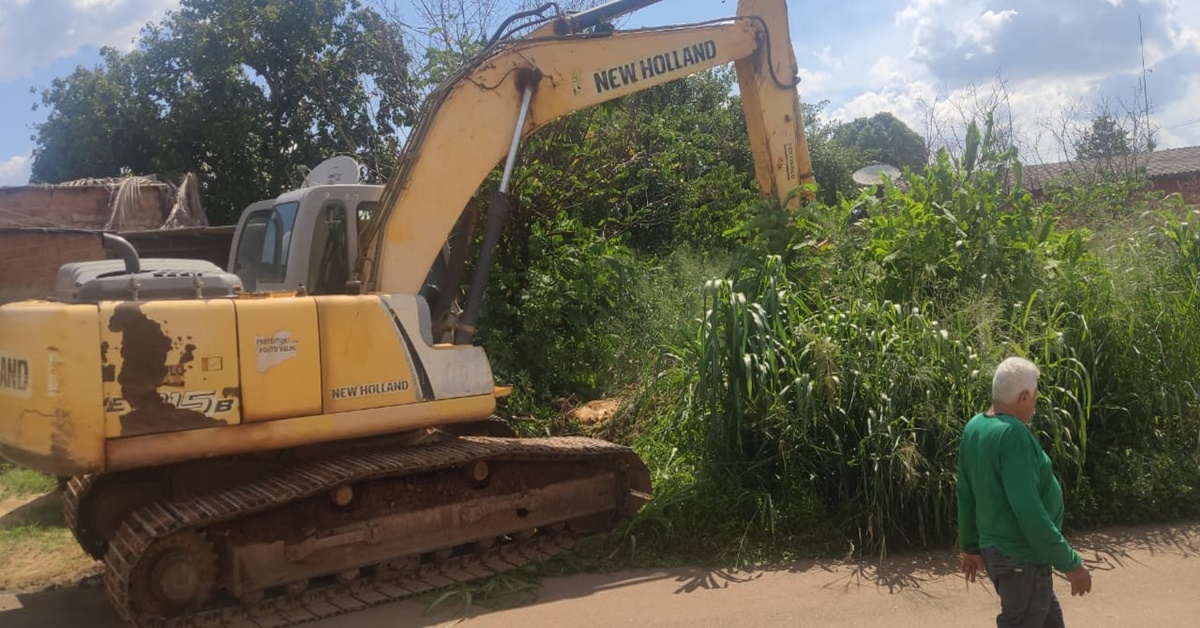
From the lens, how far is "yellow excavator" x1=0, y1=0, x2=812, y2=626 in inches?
197

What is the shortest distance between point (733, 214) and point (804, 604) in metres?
7.45

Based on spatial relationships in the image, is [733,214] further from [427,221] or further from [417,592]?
[417,592]

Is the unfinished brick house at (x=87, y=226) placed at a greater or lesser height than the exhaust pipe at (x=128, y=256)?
greater

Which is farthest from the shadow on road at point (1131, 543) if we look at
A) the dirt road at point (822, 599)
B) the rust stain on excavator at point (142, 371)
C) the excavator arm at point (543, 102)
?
the rust stain on excavator at point (142, 371)

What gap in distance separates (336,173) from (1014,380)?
5.30 meters

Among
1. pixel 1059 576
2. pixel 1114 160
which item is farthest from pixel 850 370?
pixel 1114 160

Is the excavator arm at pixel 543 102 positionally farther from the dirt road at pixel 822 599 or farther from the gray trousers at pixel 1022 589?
the gray trousers at pixel 1022 589

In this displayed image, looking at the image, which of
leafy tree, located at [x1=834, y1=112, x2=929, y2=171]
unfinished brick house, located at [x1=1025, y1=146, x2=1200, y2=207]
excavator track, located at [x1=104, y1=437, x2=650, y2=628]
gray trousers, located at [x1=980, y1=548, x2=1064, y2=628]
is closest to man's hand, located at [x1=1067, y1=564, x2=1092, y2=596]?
gray trousers, located at [x1=980, y1=548, x2=1064, y2=628]

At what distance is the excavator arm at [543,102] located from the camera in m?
6.14

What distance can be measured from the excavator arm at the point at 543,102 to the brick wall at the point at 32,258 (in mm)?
7412

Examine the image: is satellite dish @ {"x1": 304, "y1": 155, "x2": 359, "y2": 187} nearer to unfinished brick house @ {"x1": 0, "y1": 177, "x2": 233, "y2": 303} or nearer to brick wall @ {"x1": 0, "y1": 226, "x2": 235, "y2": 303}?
unfinished brick house @ {"x1": 0, "y1": 177, "x2": 233, "y2": 303}

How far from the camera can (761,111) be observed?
318 inches

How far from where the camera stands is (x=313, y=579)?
18.6ft

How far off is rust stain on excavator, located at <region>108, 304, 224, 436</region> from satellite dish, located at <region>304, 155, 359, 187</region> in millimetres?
2341
